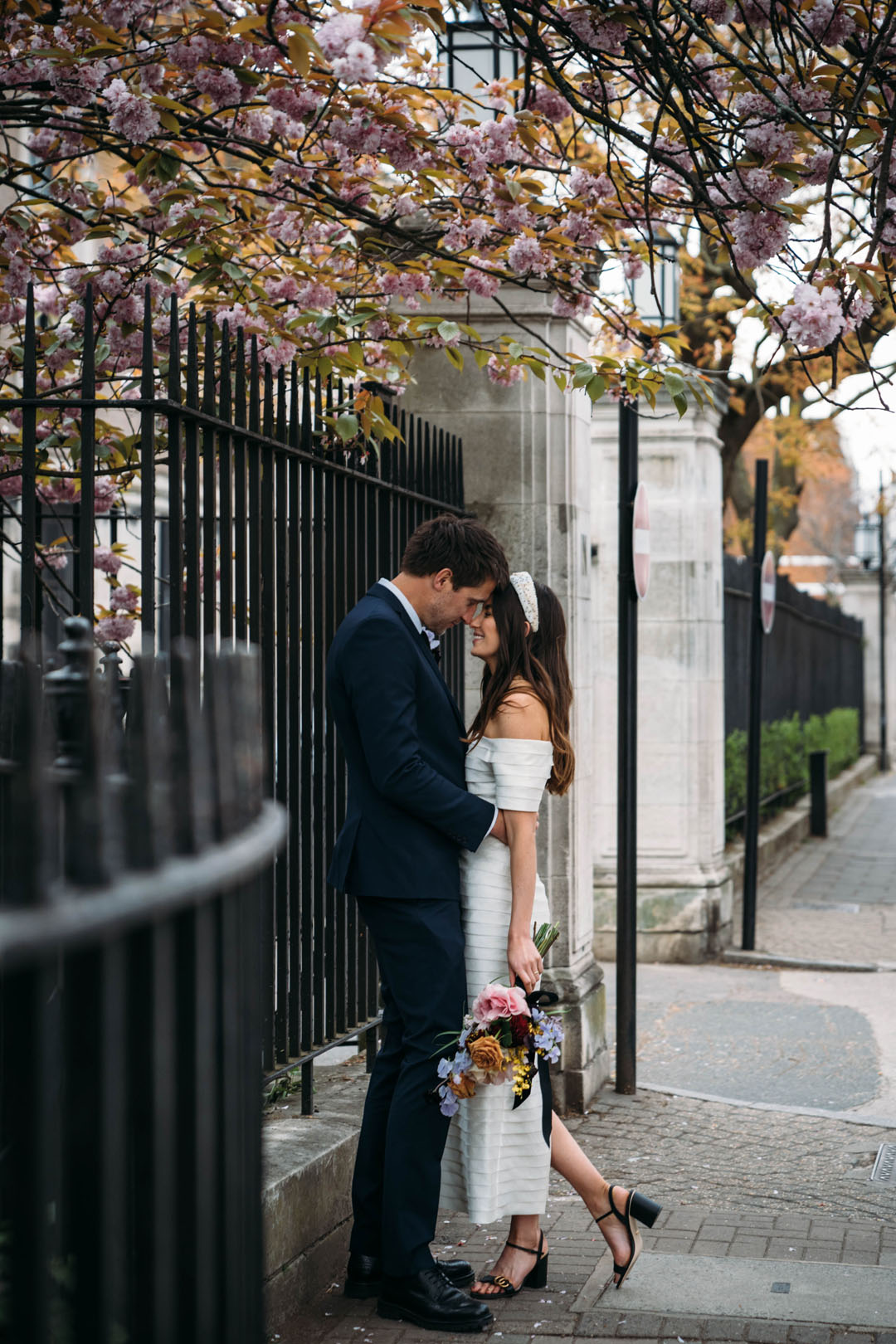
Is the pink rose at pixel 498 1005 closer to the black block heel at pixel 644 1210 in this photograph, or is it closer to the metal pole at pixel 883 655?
the black block heel at pixel 644 1210

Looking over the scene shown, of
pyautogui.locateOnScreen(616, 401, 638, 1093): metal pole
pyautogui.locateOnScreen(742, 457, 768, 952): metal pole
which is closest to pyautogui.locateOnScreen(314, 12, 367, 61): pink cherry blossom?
pyautogui.locateOnScreen(616, 401, 638, 1093): metal pole

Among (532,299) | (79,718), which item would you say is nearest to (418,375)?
(532,299)

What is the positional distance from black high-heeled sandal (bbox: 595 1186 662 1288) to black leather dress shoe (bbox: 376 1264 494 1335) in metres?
0.43

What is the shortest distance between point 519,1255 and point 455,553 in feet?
6.63

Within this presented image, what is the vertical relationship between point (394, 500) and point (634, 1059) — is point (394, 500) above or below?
above

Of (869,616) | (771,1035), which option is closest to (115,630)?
(771,1035)

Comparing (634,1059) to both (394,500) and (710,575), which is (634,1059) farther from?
(710,575)

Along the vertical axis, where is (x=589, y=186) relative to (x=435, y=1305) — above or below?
above

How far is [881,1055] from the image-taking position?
7.38 m

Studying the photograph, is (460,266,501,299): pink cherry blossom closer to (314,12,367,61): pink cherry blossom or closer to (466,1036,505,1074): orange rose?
(314,12,367,61): pink cherry blossom

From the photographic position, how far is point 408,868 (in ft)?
13.5

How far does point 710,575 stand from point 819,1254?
6056 millimetres

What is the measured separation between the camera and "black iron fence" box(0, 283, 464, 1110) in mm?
3736

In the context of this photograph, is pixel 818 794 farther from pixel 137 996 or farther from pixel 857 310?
pixel 137 996
